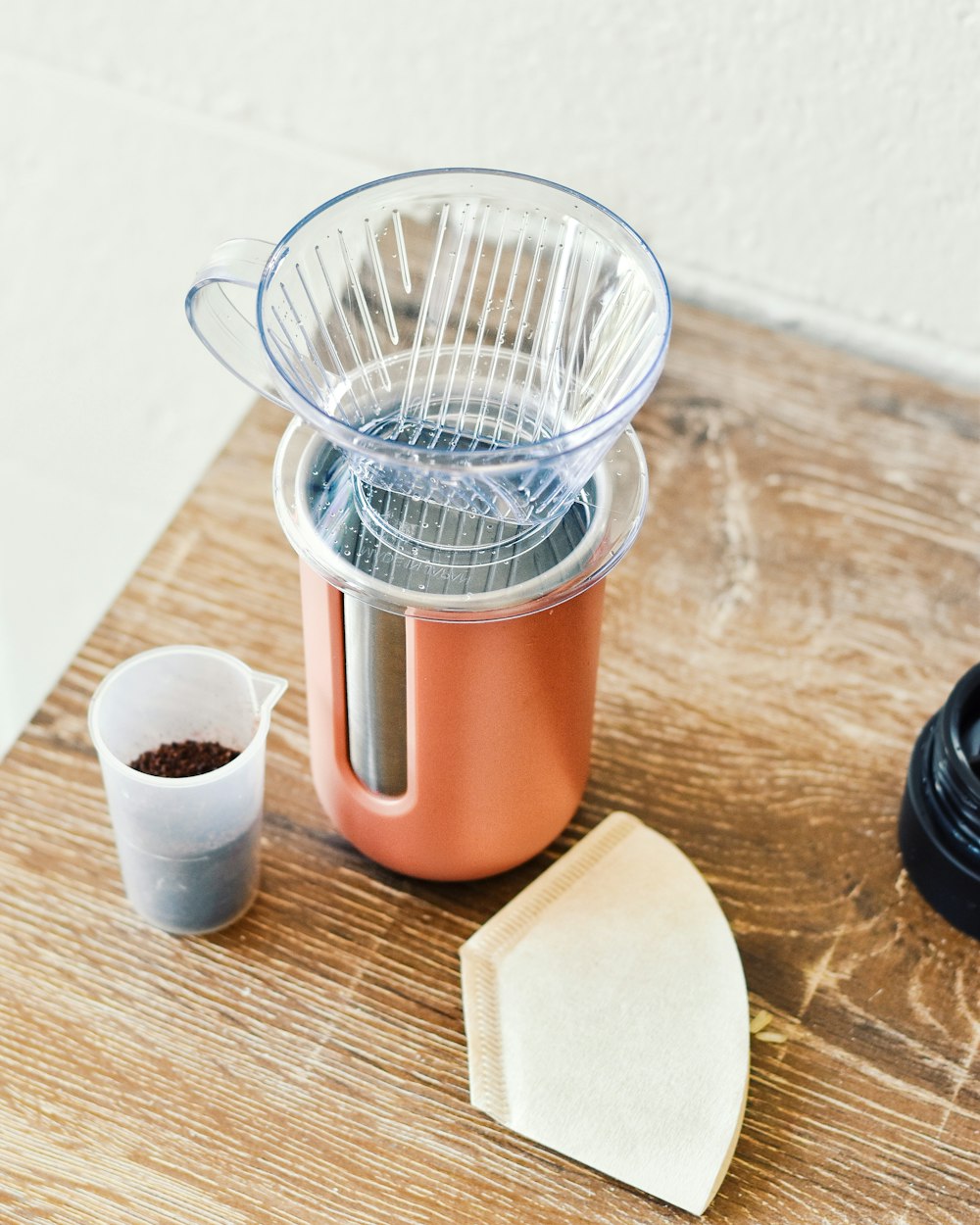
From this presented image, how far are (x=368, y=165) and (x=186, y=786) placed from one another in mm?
736

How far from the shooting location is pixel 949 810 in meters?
0.63

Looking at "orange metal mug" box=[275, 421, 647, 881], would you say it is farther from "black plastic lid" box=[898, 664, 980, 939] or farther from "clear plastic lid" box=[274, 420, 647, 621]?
"black plastic lid" box=[898, 664, 980, 939]

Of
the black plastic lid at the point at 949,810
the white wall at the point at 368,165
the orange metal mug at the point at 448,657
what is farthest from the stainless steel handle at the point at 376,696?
the white wall at the point at 368,165

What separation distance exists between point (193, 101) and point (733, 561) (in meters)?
0.69

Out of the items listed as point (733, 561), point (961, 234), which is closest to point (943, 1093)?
point (733, 561)

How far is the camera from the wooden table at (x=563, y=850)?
0.57 metres

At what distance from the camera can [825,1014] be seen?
24.7 inches

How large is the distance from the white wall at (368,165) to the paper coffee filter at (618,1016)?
21.3 inches

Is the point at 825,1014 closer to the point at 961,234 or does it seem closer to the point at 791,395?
the point at 791,395

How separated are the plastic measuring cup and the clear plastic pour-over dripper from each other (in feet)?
0.45

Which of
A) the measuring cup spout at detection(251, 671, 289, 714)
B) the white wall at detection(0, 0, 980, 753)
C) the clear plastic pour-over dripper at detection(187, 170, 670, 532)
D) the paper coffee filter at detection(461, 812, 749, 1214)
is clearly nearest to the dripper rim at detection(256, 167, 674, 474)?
the clear plastic pour-over dripper at detection(187, 170, 670, 532)

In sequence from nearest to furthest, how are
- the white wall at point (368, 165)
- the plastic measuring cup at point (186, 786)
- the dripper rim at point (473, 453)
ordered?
the dripper rim at point (473, 453), the plastic measuring cup at point (186, 786), the white wall at point (368, 165)

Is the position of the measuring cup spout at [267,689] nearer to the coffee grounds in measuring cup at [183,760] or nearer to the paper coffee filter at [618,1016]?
the coffee grounds in measuring cup at [183,760]

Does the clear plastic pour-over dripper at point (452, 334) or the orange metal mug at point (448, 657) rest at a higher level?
the clear plastic pour-over dripper at point (452, 334)
